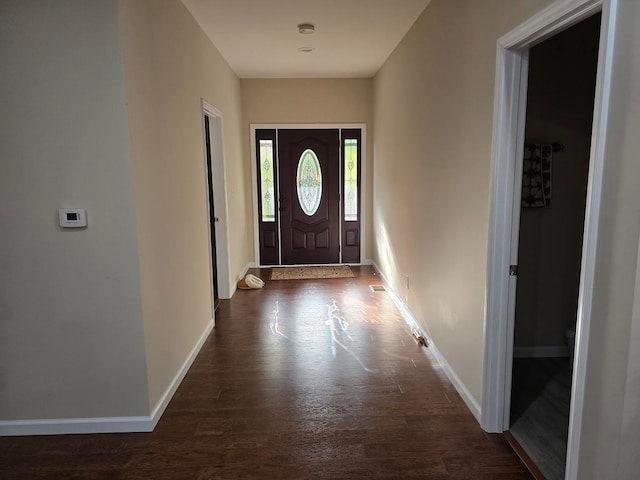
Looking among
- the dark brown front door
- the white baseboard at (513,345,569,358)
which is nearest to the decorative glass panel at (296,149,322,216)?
the dark brown front door

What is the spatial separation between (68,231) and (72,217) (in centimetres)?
8

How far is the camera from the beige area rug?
5914mm

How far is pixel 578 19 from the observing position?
1.60 m

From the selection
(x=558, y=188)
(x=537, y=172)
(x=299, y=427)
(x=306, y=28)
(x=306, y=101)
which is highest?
(x=306, y=28)

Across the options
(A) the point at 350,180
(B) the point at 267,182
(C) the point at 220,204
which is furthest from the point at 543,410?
(B) the point at 267,182

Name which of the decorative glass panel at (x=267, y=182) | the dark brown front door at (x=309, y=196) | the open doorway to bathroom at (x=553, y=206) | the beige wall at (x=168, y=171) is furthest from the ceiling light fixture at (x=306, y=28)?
the decorative glass panel at (x=267, y=182)

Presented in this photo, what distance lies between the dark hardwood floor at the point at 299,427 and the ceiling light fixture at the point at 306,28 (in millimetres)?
2672

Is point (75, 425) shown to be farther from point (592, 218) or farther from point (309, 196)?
point (309, 196)

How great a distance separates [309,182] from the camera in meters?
6.37

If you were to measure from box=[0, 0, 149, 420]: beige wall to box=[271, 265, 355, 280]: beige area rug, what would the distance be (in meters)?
3.56

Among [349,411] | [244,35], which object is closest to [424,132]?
[244,35]

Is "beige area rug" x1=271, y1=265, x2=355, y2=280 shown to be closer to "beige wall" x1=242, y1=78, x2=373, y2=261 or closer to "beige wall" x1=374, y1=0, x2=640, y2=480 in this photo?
A: "beige wall" x1=374, y1=0, x2=640, y2=480

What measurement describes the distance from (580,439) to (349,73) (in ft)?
17.3

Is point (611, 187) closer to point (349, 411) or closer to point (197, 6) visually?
point (349, 411)
